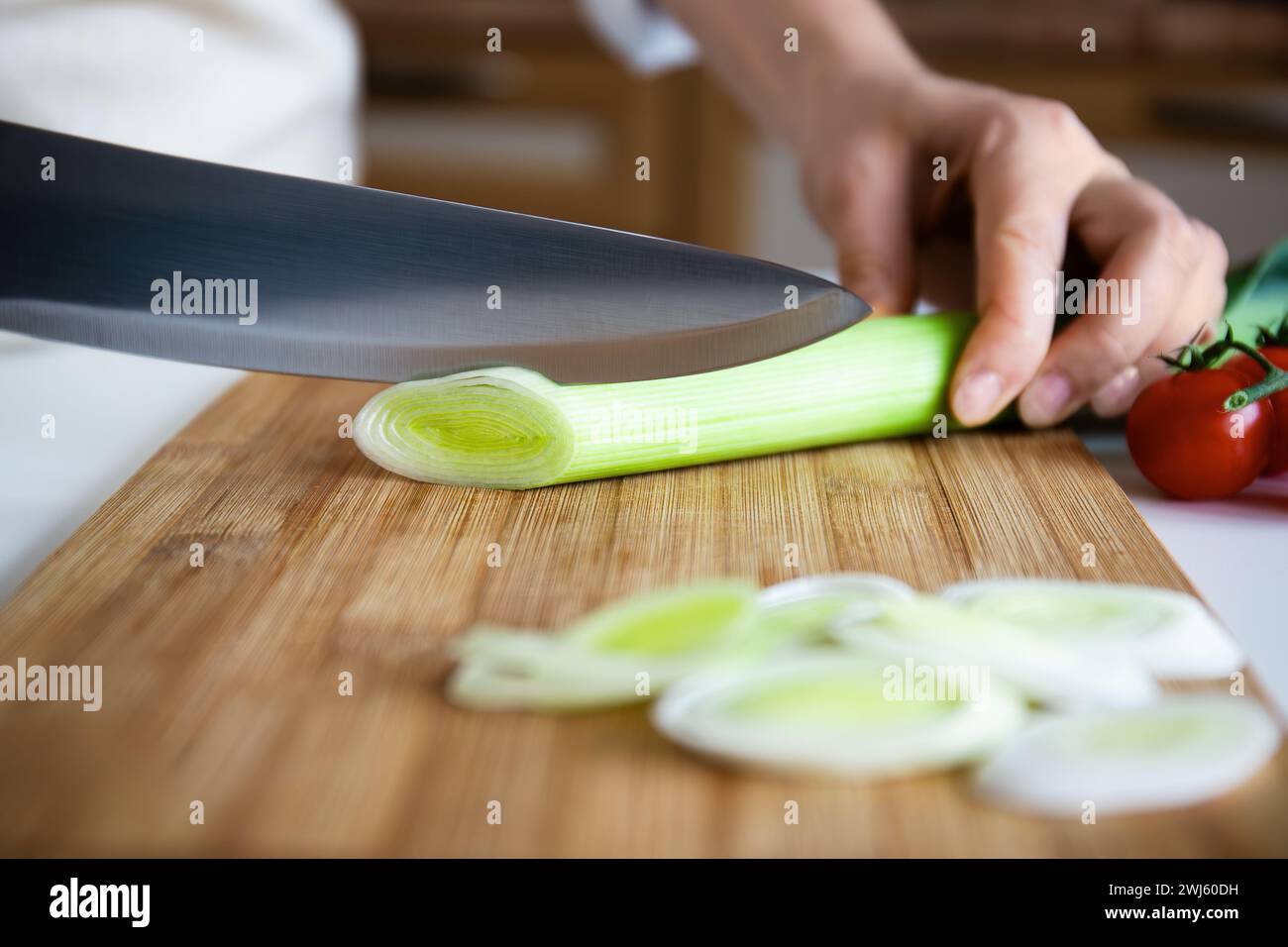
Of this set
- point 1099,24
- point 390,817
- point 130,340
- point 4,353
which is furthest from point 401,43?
point 390,817

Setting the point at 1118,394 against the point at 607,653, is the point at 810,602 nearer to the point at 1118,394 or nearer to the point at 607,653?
the point at 607,653

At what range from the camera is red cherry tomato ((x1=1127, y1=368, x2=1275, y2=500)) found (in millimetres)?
1180

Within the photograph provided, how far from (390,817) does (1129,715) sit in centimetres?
44

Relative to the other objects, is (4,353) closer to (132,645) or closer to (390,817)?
(132,645)

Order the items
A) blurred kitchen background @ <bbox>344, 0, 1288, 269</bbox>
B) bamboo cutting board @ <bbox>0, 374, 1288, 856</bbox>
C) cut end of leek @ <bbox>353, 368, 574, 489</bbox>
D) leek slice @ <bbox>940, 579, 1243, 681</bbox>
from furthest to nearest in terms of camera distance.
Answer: blurred kitchen background @ <bbox>344, 0, 1288, 269</bbox>, cut end of leek @ <bbox>353, 368, 574, 489</bbox>, leek slice @ <bbox>940, 579, 1243, 681</bbox>, bamboo cutting board @ <bbox>0, 374, 1288, 856</bbox>

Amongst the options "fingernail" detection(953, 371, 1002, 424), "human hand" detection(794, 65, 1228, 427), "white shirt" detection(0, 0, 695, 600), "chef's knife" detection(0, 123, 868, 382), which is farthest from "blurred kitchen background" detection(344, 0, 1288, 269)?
"chef's knife" detection(0, 123, 868, 382)

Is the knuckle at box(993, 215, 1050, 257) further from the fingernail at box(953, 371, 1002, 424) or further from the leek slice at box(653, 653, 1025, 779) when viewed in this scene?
the leek slice at box(653, 653, 1025, 779)

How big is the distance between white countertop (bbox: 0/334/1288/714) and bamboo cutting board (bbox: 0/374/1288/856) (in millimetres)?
55

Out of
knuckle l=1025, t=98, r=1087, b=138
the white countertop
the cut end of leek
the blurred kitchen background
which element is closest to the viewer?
the white countertop

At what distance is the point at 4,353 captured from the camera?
146 cm

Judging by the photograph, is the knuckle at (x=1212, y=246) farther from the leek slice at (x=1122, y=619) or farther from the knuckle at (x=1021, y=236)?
the leek slice at (x=1122, y=619)

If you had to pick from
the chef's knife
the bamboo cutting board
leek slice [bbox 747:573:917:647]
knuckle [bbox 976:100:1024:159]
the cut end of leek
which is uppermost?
knuckle [bbox 976:100:1024:159]

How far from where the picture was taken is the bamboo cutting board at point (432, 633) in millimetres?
681
